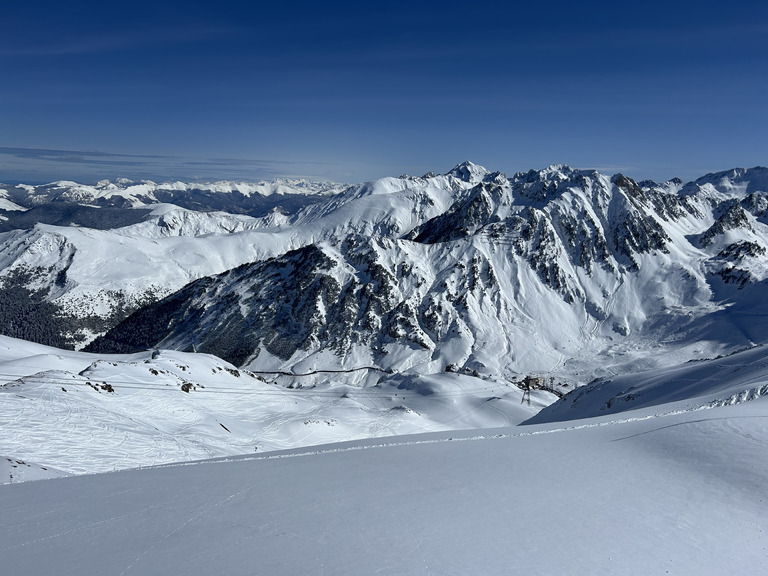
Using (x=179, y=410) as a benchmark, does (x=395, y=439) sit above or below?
above

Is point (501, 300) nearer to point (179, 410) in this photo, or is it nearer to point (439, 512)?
point (179, 410)

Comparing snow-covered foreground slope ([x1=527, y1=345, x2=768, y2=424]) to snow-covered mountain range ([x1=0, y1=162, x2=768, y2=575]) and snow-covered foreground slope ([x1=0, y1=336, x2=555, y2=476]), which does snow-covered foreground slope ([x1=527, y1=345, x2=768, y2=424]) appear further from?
snow-covered foreground slope ([x1=0, y1=336, x2=555, y2=476])

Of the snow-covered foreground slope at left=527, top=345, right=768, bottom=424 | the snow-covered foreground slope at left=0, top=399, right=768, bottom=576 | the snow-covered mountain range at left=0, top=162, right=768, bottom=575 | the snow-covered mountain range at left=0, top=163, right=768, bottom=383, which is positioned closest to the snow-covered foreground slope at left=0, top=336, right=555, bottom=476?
the snow-covered mountain range at left=0, top=162, right=768, bottom=575

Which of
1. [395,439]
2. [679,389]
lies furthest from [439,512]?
[679,389]

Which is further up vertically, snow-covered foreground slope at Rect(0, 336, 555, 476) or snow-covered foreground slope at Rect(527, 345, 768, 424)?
snow-covered foreground slope at Rect(527, 345, 768, 424)

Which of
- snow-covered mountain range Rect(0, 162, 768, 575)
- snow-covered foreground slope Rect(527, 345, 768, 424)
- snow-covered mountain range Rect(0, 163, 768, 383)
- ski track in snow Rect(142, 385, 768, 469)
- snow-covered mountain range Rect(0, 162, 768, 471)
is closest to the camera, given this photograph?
snow-covered mountain range Rect(0, 162, 768, 575)

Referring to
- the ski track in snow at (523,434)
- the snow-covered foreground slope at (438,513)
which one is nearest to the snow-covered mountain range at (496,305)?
the ski track in snow at (523,434)

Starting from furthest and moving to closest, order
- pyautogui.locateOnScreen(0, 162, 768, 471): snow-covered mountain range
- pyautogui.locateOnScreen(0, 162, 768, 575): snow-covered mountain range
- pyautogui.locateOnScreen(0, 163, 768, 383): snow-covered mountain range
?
Result: pyautogui.locateOnScreen(0, 163, 768, 383): snow-covered mountain range → pyautogui.locateOnScreen(0, 162, 768, 471): snow-covered mountain range → pyautogui.locateOnScreen(0, 162, 768, 575): snow-covered mountain range
